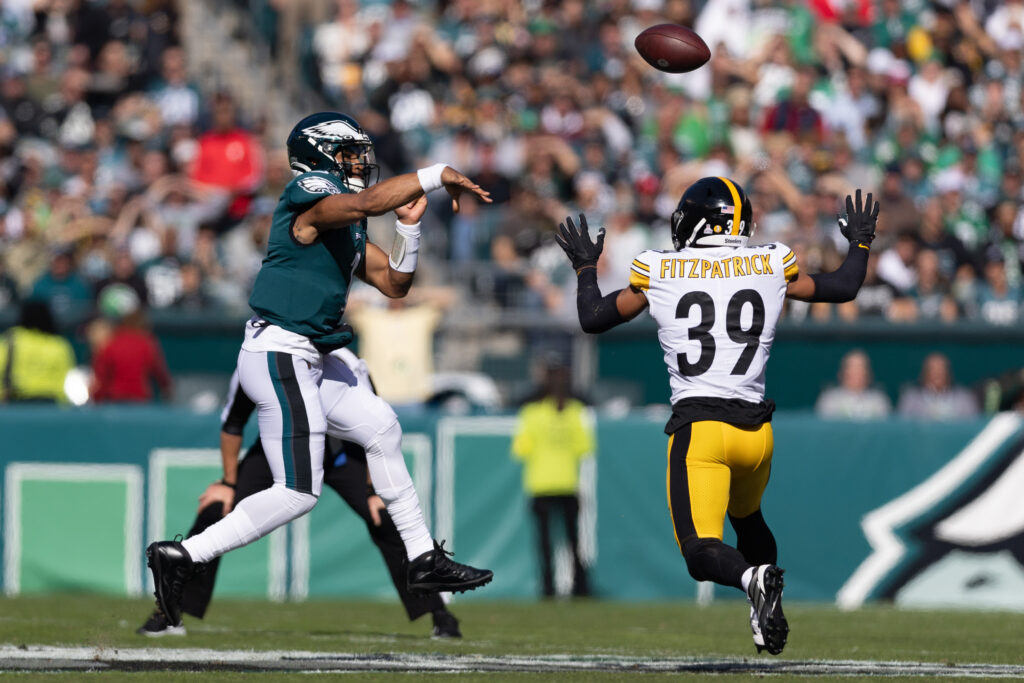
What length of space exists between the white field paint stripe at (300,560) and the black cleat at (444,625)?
426 cm

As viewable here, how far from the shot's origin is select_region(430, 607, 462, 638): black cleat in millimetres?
8172

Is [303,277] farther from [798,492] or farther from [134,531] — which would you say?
[798,492]

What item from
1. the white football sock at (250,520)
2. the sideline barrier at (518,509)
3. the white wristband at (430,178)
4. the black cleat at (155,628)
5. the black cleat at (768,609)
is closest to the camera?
the black cleat at (768,609)

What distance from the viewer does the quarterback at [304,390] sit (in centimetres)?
673

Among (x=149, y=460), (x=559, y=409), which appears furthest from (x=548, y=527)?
(x=149, y=460)

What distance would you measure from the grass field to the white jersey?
1082 mm

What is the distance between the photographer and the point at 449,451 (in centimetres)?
1255

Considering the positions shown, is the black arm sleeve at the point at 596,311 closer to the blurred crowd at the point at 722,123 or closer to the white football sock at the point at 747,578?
the white football sock at the point at 747,578

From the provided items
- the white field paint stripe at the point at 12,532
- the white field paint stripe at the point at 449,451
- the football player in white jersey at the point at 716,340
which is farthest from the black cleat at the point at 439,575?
the white field paint stripe at the point at 12,532

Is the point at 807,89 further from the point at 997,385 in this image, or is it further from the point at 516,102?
the point at 997,385

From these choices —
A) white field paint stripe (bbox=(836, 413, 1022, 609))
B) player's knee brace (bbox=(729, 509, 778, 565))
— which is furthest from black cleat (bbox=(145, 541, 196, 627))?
white field paint stripe (bbox=(836, 413, 1022, 609))

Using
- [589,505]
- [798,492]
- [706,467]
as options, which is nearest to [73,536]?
[589,505]

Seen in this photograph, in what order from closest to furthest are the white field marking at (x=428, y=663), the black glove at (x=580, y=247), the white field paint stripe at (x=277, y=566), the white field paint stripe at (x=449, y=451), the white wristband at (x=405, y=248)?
the white field marking at (x=428, y=663)
the black glove at (x=580, y=247)
the white wristband at (x=405, y=248)
the white field paint stripe at (x=277, y=566)
the white field paint stripe at (x=449, y=451)

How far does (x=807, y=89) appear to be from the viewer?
666 inches
